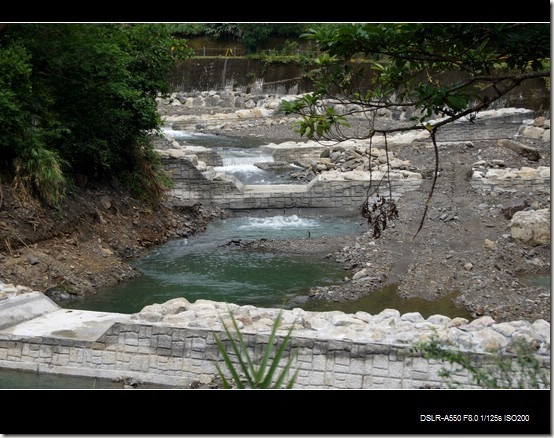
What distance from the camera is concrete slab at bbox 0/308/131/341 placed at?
8359mm

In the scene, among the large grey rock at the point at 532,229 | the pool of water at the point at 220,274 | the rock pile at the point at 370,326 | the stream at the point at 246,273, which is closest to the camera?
the rock pile at the point at 370,326

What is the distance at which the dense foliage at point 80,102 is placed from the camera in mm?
12930

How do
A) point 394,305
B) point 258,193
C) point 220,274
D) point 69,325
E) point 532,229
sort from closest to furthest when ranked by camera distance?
point 69,325
point 394,305
point 220,274
point 532,229
point 258,193

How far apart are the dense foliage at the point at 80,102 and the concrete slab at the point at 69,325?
445 cm

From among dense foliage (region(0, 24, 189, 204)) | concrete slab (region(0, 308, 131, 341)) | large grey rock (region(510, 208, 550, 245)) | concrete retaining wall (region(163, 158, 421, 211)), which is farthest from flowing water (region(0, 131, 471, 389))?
large grey rock (region(510, 208, 550, 245))

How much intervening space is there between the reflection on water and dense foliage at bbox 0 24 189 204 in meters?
4.99

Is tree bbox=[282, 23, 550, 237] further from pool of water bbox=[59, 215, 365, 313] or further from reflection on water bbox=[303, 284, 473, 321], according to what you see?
pool of water bbox=[59, 215, 365, 313]

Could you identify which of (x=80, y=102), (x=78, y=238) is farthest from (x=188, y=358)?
(x=80, y=102)

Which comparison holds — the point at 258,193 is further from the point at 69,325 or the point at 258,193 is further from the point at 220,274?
the point at 69,325

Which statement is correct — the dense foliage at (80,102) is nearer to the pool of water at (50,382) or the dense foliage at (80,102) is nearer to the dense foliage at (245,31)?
the pool of water at (50,382)

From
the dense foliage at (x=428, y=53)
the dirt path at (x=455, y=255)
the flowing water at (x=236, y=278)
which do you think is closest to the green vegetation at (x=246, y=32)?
the dirt path at (x=455, y=255)

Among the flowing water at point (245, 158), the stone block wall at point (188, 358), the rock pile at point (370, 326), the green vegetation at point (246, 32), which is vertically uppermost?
the green vegetation at point (246, 32)

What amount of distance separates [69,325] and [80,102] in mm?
6687

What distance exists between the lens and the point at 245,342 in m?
7.74
